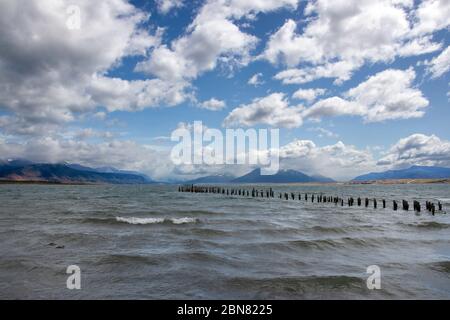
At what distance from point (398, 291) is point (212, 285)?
22.1 feet

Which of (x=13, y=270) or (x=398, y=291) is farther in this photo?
(x=13, y=270)

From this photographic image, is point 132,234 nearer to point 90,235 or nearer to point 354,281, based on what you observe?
point 90,235

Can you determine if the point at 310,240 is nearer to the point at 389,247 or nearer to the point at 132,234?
the point at 389,247

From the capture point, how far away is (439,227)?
30.2 meters

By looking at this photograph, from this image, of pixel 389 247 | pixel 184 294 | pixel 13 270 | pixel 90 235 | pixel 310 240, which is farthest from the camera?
pixel 90 235
